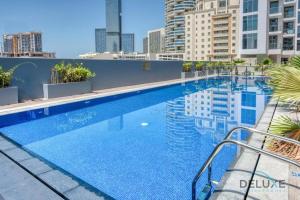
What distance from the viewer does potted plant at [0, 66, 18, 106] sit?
Answer: 10.2 m

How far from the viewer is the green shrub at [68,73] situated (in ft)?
42.3

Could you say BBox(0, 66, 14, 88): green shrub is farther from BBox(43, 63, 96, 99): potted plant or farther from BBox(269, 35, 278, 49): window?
BBox(269, 35, 278, 49): window

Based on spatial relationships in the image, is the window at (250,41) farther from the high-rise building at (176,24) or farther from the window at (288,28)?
the high-rise building at (176,24)

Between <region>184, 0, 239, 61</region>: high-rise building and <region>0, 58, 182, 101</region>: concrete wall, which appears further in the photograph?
<region>184, 0, 239, 61</region>: high-rise building

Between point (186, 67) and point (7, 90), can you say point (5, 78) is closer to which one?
point (7, 90)

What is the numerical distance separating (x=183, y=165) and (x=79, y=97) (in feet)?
26.7

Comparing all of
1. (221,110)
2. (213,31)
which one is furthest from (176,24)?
(221,110)

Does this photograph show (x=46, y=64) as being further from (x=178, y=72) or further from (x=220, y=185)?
(x=178, y=72)

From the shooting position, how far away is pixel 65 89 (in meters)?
12.8

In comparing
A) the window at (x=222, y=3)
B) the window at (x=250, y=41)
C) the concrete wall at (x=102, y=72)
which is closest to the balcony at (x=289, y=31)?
the window at (x=250, y=41)

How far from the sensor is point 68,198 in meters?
3.54

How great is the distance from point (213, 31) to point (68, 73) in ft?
268

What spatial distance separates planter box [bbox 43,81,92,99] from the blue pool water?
1.46 metres

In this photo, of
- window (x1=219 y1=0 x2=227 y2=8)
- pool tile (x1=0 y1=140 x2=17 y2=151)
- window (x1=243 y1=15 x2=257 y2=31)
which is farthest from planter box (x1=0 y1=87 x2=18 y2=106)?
window (x1=219 y1=0 x2=227 y2=8)
